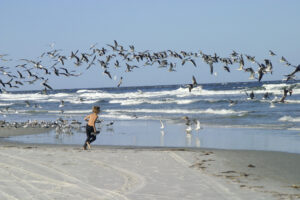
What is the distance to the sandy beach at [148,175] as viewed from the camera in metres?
9.09

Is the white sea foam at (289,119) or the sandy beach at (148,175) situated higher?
the sandy beach at (148,175)

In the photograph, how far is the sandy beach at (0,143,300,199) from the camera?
9.09 meters

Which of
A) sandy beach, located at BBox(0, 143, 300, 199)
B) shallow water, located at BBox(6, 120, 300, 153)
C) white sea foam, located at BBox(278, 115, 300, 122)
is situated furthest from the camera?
white sea foam, located at BBox(278, 115, 300, 122)

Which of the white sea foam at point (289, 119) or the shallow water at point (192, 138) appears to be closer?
the shallow water at point (192, 138)

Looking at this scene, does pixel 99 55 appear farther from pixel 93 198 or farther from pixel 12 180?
pixel 93 198

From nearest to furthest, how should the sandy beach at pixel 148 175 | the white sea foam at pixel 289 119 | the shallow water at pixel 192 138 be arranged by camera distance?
the sandy beach at pixel 148 175 → the shallow water at pixel 192 138 → the white sea foam at pixel 289 119

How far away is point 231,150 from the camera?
15805 millimetres

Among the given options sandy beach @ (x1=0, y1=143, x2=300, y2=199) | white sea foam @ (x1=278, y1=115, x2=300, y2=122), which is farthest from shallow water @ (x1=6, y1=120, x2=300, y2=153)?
white sea foam @ (x1=278, y1=115, x2=300, y2=122)

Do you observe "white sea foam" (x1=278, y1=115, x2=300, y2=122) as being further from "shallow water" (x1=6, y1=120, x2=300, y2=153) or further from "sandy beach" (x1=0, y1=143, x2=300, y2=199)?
"sandy beach" (x1=0, y1=143, x2=300, y2=199)

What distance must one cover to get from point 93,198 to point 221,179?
10.4ft

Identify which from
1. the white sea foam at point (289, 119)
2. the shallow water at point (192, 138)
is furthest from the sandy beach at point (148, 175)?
the white sea foam at point (289, 119)

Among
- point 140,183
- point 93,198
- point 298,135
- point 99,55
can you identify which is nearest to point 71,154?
point 140,183

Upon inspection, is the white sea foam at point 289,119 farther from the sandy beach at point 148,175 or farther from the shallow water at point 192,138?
the sandy beach at point 148,175

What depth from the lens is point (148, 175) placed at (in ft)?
35.7
